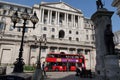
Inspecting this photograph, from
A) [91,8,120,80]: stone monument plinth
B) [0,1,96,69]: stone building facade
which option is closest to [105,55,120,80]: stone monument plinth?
[91,8,120,80]: stone monument plinth

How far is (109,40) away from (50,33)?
1694 inches

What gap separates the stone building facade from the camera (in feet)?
131

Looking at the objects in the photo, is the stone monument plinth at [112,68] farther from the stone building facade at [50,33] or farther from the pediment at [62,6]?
the pediment at [62,6]

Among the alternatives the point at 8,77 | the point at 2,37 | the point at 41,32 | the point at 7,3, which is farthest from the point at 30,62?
the point at 8,77

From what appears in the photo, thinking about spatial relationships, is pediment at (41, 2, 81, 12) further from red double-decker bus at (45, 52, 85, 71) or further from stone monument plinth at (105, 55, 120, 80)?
stone monument plinth at (105, 55, 120, 80)

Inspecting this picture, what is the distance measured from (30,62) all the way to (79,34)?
27.2 meters

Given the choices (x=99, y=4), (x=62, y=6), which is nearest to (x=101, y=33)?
(x=99, y=4)

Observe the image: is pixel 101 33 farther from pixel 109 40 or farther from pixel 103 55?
pixel 103 55

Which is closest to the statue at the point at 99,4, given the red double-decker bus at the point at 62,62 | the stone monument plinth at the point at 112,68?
the stone monument plinth at the point at 112,68

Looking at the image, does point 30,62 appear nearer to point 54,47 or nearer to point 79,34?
point 54,47

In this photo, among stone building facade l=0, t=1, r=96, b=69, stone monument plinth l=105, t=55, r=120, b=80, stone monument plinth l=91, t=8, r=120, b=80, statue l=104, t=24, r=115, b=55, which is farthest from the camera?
stone building facade l=0, t=1, r=96, b=69

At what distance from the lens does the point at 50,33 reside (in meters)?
54.2

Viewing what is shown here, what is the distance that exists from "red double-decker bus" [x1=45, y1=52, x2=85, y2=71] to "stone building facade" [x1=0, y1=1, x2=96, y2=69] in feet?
36.8

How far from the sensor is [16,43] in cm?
4022
